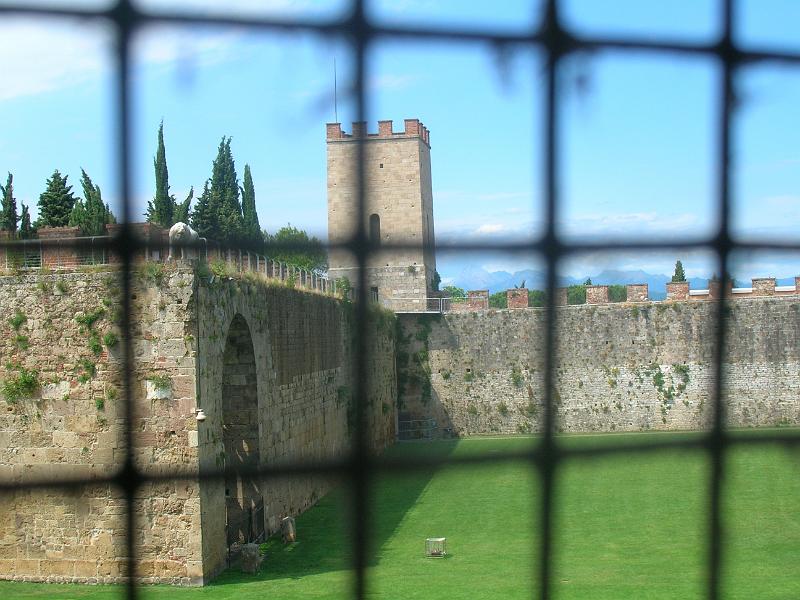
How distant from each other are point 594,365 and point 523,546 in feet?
39.1

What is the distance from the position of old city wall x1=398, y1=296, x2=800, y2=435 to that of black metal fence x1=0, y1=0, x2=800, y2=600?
17.4 meters

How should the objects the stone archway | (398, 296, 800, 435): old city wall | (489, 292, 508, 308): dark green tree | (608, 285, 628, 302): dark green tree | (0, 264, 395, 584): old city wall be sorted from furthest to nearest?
(489, 292, 508, 308): dark green tree → (608, 285, 628, 302): dark green tree → (398, 296, 800, 435): old city wall → the stone archway → (0, 264, 395, 584): old city wall

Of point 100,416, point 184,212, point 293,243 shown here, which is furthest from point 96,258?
point 293,243

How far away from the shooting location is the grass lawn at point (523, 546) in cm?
789

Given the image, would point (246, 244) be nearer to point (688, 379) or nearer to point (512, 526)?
point (512, 526)

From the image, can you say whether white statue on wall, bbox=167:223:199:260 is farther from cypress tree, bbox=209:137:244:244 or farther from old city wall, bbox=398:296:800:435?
old city wall, bbox=398:296:800:435

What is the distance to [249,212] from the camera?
8.93ft

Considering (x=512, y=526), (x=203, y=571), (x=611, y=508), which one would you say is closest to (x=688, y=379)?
(x=611, y=508)

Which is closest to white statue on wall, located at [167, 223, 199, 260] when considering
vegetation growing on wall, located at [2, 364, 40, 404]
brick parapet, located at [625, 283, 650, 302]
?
vegetation growing on wall, located at [2, 364, 40, 404]

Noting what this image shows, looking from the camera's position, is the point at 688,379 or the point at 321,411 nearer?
the point at 321,411

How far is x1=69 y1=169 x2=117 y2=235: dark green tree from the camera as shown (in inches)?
111

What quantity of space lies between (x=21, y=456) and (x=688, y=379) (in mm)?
14834

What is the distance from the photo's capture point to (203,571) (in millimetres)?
7895

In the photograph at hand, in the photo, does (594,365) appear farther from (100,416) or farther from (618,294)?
(100,416)
